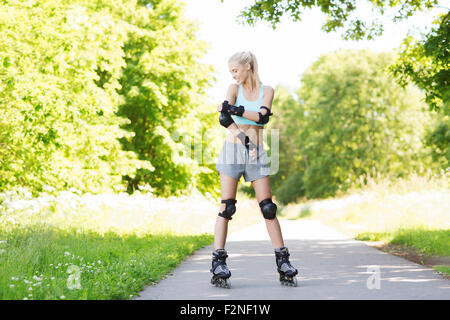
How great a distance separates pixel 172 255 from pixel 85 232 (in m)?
3.11

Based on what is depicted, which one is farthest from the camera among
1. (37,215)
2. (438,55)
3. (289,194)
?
(289,194)

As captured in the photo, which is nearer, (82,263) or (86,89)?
(82,263)

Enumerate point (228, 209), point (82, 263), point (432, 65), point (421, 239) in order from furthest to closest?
point (432, 65), point (421, 239), point (82, 263), point (228, 209)

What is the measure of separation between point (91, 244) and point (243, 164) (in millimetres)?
4059

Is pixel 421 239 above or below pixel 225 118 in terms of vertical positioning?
below

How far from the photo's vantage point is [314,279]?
223 inches

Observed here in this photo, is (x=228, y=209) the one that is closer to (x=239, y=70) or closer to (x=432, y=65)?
(x=239, y=70)

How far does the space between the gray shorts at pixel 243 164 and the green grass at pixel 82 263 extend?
1448 millimetres

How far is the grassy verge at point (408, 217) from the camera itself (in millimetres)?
9348

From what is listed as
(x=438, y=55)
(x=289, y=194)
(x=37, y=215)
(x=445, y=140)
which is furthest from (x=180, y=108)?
(x=289, y=194)

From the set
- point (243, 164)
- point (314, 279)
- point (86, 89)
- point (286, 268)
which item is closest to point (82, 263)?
point (243, 164)

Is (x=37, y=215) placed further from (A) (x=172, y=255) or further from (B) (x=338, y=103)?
(B) (x=338, y=103)

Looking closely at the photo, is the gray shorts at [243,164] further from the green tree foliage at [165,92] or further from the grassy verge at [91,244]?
the green tree foliage at [165,92]

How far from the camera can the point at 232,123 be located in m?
5.18
